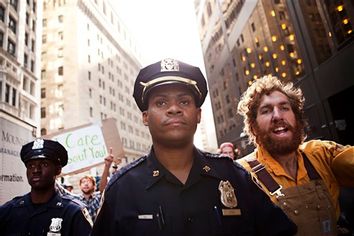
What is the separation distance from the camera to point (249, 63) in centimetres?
2019

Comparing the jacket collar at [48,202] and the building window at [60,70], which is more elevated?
the building window at [60,70]

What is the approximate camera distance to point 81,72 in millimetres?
43500

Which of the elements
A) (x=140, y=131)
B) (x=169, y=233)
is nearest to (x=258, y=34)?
(x=169, y=233)

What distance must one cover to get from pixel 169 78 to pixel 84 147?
252 inches

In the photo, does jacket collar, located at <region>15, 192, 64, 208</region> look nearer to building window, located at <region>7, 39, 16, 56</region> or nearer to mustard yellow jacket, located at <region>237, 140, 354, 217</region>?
mustard yellow jacket, located at <region>237, 140, 354, 217</region>

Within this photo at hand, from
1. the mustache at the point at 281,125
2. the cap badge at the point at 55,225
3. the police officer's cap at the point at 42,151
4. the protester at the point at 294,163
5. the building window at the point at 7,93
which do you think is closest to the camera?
the protester at the point at 294,163

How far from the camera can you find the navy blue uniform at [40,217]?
9.82 feet

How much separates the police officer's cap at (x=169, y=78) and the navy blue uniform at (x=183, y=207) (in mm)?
491

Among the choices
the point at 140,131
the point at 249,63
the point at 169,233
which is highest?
the point at 140,131

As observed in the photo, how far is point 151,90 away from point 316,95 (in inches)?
455

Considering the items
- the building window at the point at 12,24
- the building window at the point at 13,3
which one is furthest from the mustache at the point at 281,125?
the building window at the point at 13,3

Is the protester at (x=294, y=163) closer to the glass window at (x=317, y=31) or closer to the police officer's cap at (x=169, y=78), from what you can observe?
the police officer's cap at (x=169, y=78)

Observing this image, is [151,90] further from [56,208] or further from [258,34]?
[258,34]

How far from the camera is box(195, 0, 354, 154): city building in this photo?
10164 mm
